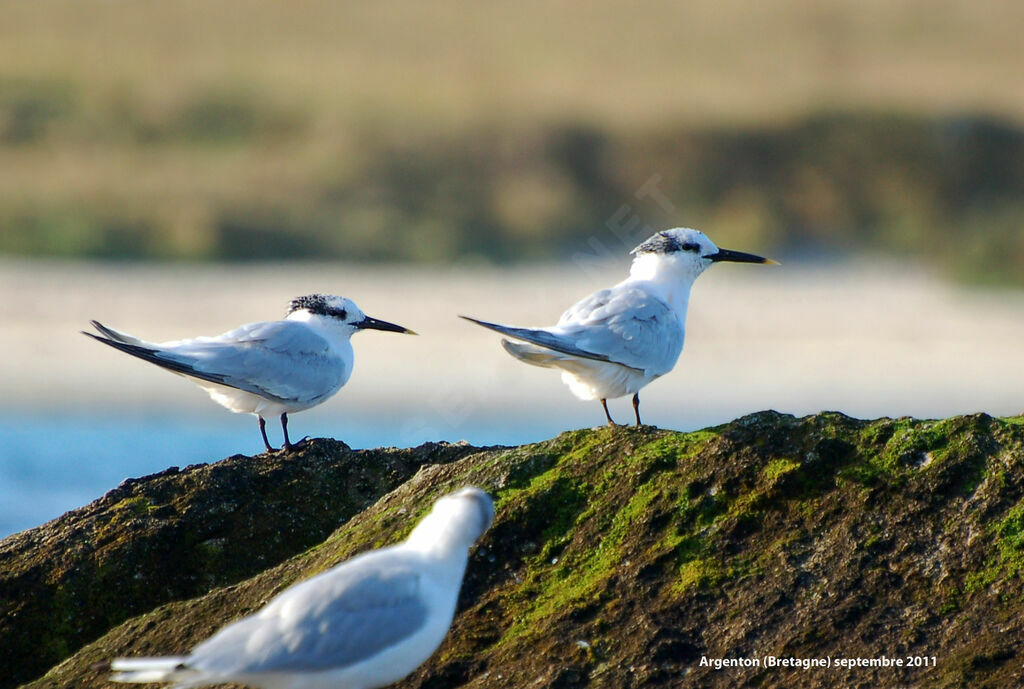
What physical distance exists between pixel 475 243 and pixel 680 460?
1922cm

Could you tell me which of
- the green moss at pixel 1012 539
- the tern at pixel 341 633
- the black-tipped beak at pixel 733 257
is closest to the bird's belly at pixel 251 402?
the black-tipped beak at pixel 733 257

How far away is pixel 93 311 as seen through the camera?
23688mm

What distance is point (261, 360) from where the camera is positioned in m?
7.75

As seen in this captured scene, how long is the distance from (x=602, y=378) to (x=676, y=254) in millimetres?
1117

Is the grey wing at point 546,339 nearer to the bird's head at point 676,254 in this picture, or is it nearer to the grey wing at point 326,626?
the bird's head at point 676,254

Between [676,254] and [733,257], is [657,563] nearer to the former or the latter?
[676,254]

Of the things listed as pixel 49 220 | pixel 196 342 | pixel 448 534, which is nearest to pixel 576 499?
pixel 448 534

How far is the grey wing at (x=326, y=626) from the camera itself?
4258mm

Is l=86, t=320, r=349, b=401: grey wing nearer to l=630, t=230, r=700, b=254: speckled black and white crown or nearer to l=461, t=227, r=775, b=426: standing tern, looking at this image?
l=461, t=227, r=775, b=426: standing tern

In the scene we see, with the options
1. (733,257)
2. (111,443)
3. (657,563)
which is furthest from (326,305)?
(111,443)

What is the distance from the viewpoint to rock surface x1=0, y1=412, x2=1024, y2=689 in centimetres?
464

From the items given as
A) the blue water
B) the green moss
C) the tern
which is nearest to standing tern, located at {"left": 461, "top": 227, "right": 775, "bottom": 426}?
the tern

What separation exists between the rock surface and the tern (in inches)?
14.3

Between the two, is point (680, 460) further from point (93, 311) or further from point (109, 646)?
point (93, 311)
